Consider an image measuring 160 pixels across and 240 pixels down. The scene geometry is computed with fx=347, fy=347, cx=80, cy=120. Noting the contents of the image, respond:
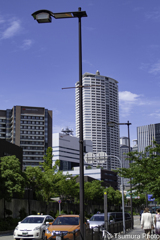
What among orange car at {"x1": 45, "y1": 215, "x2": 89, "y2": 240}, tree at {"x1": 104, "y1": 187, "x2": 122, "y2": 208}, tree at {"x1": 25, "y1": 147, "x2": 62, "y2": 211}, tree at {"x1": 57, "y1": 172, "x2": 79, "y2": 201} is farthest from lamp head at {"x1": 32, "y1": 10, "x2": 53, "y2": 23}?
tree at {"x1": 104, "y1": 187, "x2": 122, "y2": 208}

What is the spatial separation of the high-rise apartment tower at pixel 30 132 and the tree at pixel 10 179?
122 metres


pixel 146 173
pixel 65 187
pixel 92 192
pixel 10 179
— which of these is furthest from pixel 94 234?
pixel 92 192

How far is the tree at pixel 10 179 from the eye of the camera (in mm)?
34562

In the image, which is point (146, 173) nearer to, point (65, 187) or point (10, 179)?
point (10, 179)

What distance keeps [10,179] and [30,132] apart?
125298mm

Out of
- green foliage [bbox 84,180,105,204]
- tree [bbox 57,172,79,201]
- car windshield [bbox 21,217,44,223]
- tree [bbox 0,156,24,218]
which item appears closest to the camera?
car windshield [bbox 21,217,44,223]

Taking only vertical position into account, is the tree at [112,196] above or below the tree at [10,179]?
below

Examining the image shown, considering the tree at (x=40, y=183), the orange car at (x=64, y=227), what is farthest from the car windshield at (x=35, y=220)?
the tree at (x=40, y=183)

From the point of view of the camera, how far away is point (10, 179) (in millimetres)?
35438

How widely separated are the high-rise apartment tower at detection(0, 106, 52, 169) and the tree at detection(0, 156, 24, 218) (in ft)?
400

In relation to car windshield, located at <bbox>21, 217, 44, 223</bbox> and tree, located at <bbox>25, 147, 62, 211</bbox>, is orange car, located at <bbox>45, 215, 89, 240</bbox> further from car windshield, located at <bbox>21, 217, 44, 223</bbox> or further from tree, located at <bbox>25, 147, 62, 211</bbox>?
tree, located at <bbox>25, 147, 62, 211</bbox>

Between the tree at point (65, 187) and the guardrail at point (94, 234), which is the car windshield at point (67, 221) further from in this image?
the tree at point (65, 187)

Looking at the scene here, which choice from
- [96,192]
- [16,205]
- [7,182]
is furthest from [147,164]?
[96,192]

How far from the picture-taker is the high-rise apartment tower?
15788 centimetres
